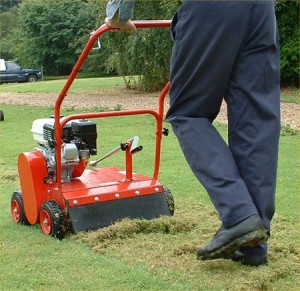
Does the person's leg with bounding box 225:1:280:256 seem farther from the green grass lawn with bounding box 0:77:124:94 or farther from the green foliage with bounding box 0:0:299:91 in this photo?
the green grass lawn with bounding box 0:77:124:94

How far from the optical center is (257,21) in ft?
9.14

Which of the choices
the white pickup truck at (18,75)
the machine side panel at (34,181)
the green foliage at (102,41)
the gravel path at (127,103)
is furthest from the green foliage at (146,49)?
the white pickup truck at (18,75)

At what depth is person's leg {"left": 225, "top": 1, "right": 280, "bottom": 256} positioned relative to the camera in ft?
9.24

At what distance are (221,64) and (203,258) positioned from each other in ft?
2.77

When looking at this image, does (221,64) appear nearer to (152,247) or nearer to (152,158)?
(152,247)

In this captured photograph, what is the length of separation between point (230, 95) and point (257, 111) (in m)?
0.14

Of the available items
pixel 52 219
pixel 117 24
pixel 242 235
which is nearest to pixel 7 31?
pixel 52 219

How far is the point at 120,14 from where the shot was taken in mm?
3125

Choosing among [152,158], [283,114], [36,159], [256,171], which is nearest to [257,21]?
[256,171]

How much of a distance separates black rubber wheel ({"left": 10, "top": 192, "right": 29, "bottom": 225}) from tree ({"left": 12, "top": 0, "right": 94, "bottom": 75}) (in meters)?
34.8

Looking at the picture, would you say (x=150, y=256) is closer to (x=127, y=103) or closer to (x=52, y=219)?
(x=52, y=219)

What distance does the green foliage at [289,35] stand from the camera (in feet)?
62.1

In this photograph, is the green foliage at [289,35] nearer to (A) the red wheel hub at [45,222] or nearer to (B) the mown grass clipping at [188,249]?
(B) the mown grass clipping at [188,249]

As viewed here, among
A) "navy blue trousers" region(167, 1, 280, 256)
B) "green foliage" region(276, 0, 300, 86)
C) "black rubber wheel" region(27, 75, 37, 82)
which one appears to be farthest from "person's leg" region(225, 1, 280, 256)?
"black rubber wheel" region(27, 75, 37, 82)
